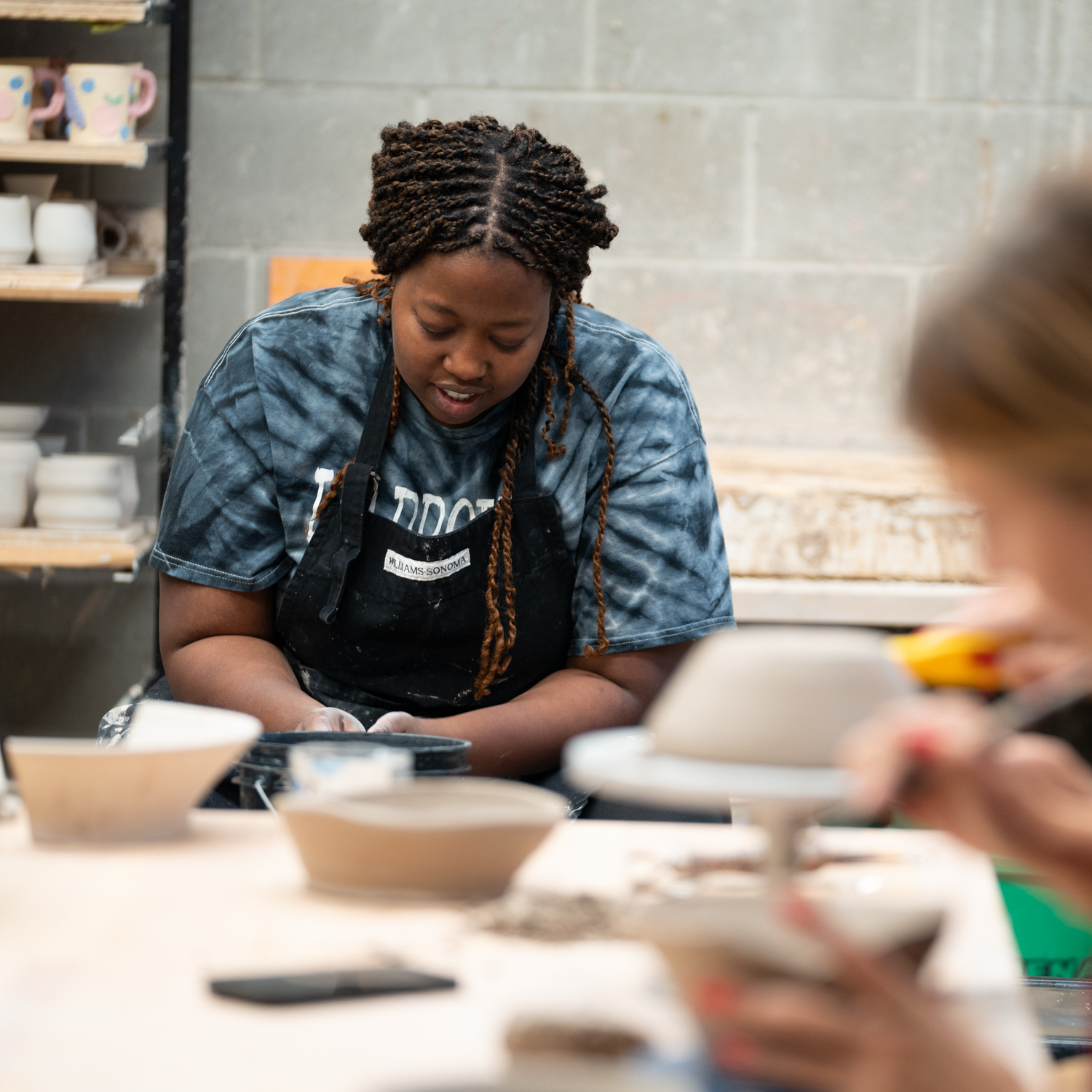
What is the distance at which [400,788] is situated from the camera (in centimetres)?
104

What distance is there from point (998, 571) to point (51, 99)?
2465mm

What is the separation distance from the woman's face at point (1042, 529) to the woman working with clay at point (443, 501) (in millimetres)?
1138

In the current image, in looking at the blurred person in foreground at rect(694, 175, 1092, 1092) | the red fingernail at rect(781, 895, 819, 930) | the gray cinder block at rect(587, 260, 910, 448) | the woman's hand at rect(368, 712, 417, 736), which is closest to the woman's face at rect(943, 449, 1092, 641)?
the blurred person in foreground at rect(694, 175, 1092, 1092)

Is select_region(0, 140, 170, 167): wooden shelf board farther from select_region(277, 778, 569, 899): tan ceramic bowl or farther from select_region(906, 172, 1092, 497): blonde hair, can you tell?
select_region(906, 172, 1092, 497): blonde hair

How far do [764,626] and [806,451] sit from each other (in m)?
0.75

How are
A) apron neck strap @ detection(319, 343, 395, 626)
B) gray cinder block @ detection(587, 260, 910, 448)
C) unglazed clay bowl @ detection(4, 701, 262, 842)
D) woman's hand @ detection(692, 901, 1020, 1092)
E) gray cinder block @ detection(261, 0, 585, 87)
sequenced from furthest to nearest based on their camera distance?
gray cinder block @ detection(587, 260, 910, 448), gray cinder block @ detection(261, 0, 585, 87), apron neck strap @ detection(319, 343, 395, 626), unglazed clay bowl @ detection(4, 701, 262, 842), woman's hand @ detection(692, 901, 1020, 1092)

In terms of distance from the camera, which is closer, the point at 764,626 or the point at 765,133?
the point at 764,626

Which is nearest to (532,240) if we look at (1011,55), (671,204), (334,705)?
(334,705)

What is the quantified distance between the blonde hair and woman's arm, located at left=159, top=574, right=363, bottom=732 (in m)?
1.18

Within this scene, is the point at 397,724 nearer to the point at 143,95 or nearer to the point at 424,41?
the point at 143,95

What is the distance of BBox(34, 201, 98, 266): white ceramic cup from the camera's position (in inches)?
102

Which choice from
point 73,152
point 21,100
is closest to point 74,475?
point 73,152

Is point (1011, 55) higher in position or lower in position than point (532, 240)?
higher

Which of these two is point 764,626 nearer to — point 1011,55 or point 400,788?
point 1011,55
